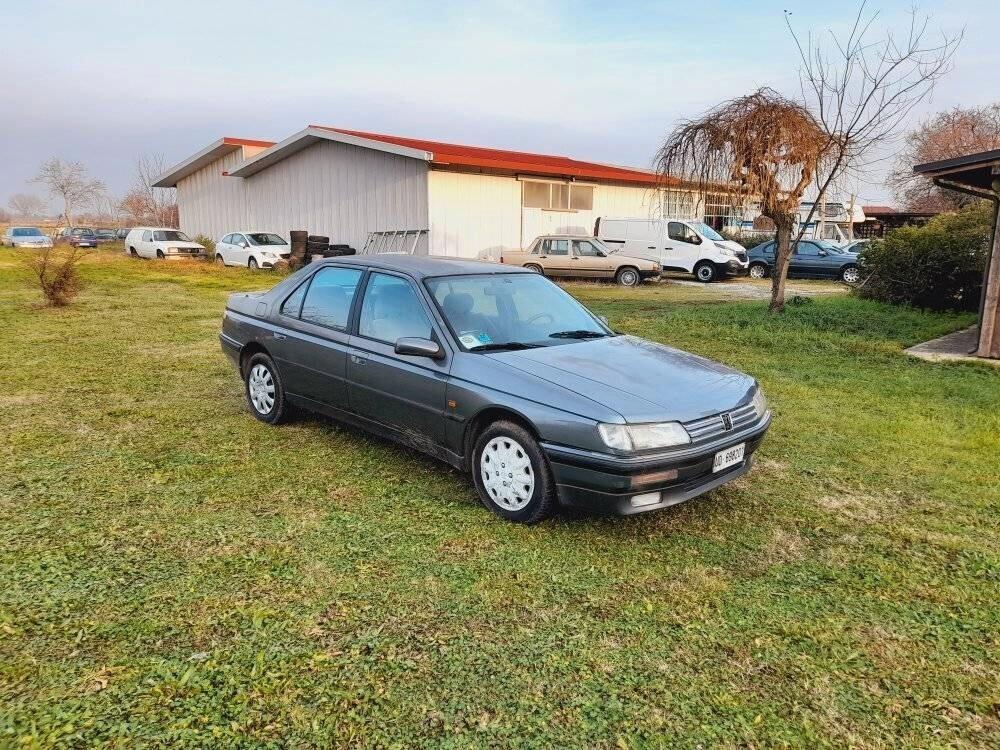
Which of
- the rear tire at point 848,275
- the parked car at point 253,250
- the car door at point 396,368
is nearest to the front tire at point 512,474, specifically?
the car door at point 396,368

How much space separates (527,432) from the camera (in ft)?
12.6

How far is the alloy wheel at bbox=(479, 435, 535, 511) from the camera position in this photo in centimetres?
386

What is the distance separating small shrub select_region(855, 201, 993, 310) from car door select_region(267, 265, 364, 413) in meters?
11.7

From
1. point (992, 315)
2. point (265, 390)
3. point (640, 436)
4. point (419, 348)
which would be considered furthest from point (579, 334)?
point (992, 315)

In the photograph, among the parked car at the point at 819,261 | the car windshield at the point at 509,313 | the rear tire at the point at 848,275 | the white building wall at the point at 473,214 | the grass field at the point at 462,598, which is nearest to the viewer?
the grass field at the point at 462,598

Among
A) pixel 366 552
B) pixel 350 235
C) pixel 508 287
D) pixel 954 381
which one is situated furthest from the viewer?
pixel 350 235

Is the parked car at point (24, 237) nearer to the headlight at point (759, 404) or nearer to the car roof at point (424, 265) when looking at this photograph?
the car roof at point (424, 265)

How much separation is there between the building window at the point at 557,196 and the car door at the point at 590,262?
2574mm

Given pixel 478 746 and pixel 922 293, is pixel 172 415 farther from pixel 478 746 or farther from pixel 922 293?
pixel 922 293

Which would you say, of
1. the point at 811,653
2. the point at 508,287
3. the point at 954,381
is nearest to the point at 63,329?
the point at 508,287

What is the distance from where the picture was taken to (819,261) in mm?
22344

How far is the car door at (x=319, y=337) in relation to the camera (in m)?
4.96

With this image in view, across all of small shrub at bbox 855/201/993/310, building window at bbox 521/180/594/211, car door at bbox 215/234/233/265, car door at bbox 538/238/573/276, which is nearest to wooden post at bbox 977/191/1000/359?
small shrub at bbox 855/201/993/310

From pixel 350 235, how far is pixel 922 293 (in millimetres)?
15976
